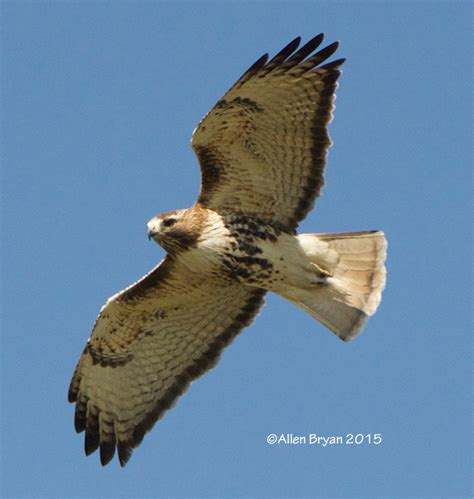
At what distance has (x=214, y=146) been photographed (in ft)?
31.9

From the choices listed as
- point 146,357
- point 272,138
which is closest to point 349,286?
point 272,138

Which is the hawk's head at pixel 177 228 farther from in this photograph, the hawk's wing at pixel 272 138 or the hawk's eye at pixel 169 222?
the hawk's wing at pixel 272 138

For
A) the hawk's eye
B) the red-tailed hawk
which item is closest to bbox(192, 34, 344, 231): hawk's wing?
the red-tailed hawk

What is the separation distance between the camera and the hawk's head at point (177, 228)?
9688 millimetres

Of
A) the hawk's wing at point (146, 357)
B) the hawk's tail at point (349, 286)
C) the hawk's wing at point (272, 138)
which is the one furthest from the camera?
the hawk's wing at point (146, 357)

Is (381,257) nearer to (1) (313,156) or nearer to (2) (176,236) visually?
(1) (313,156)

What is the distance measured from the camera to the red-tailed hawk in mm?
9703

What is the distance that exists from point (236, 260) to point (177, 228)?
1.90 feet

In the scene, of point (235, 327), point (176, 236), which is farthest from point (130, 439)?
point (176, 236)

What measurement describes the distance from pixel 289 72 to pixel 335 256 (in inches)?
66.5

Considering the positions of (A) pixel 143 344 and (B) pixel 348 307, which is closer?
(B) pixel 348 307

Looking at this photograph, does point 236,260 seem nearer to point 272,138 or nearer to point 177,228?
point 177,228

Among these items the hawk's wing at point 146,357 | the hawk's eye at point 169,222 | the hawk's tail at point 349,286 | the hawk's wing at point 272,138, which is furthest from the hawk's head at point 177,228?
the hawk's tail at point 349,286

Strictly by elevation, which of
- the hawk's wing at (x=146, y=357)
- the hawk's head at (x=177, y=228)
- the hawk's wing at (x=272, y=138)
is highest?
the hawk's wing at (x=272, y=138)
